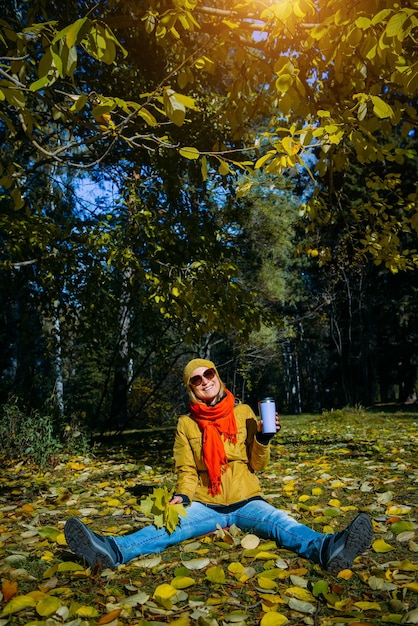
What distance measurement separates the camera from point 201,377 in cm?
305

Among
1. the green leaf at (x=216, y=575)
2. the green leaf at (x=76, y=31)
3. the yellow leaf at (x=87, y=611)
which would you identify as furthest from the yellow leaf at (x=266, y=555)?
the green leaf at (x=76, y=31)

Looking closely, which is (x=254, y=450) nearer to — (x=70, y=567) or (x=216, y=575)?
(x=216, y=575)

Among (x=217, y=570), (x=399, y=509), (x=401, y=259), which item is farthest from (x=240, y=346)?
(x=217, y=570)

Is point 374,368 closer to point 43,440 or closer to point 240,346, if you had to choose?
point 240,346

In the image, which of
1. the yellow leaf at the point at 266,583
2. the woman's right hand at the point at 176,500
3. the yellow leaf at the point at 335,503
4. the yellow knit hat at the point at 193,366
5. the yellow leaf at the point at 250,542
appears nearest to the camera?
the yellow leaf at the point at 266,583

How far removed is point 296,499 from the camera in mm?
3711

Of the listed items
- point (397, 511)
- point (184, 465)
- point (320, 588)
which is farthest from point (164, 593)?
point (397, 511)

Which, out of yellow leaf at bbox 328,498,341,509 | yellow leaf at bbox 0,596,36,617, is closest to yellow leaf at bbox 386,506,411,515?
yellow leaf at bbox 328,498,341,509

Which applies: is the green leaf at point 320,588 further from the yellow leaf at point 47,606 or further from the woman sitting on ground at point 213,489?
the yellow leaf at point 47,606

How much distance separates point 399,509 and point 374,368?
21.0 metres

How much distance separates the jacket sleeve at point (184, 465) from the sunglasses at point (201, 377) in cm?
26

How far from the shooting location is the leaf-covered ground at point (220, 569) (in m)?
1.91

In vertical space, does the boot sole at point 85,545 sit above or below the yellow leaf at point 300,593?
above

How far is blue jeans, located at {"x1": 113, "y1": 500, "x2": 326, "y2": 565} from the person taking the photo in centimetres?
246
